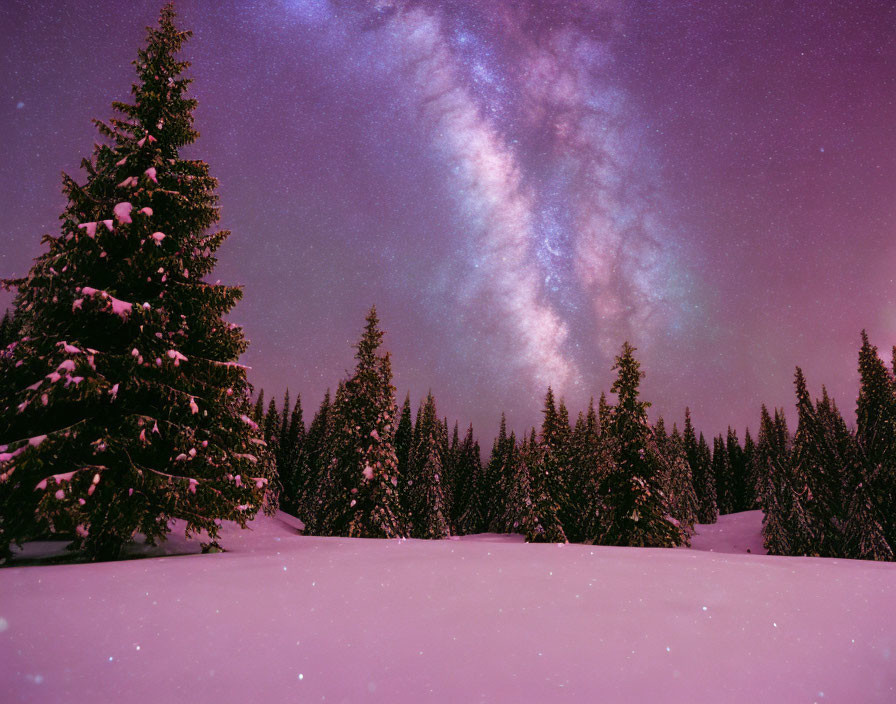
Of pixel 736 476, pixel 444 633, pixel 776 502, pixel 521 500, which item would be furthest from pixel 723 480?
pixel 444 633

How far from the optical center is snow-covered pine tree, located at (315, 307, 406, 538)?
25422 millimetres

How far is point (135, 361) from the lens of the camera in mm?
9125

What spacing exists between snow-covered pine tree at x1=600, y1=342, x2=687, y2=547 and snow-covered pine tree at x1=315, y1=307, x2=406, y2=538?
470 inches

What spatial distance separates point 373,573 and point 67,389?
6746mm

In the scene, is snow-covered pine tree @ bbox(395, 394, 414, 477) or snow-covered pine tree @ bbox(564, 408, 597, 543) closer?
snow-covered pine tree @ bbox(564, 408, 597, 543)

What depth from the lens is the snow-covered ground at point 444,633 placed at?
3650 millimetres

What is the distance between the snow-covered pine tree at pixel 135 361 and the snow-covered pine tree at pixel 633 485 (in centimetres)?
1976

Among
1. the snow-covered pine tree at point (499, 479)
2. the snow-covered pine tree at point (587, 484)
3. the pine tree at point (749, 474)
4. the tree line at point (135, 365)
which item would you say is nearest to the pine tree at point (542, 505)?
the snow-covered pine tree at point (587, 484)

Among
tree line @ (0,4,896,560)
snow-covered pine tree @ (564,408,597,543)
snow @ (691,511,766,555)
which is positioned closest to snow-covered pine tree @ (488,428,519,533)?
snow-covered pine tree @ (564,408,597,543)

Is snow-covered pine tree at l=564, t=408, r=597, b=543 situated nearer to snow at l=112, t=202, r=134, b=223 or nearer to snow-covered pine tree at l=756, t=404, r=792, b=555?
snow-covered pine tree at l=756, t=404, r=792, b=555

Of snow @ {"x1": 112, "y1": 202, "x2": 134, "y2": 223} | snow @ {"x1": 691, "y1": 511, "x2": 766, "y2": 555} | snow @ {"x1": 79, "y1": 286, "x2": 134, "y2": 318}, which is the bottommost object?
snow @ {"x1": 691, "y1": 511, "x2": 766, "y2": 555}

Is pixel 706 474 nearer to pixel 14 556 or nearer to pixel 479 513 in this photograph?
pixel 479 513

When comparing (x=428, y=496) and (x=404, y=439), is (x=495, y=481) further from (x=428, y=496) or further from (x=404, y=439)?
(x=428, y=496)

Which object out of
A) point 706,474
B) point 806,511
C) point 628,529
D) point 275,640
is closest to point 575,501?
point 806,511
